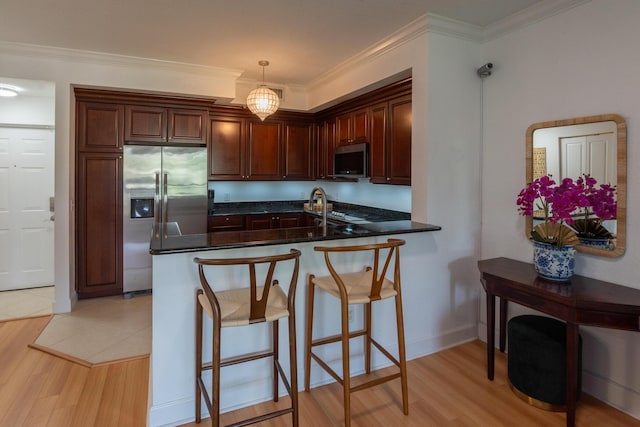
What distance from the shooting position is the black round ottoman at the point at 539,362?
2.14 m

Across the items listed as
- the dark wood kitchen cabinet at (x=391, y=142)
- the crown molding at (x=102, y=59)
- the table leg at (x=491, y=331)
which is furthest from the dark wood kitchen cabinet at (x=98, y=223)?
the table leg at (x=491, y=331)

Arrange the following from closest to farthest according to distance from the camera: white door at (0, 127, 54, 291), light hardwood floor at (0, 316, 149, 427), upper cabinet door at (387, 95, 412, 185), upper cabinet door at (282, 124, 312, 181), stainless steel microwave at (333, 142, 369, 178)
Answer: light hardwood floor at (0, 316, 149, 427), upper cabinet door at (387, 95, 412, 185), stainless steel microwave at (333, 142, 369, 178), white door at (0, 127, 54, 291), upper cabinet door at (282, 124, 312, 181)

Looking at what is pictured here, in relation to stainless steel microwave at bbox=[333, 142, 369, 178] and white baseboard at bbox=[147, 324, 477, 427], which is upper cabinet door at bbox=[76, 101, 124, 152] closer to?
stainless steel microwave at bbox=[333, 142, 369, 178]

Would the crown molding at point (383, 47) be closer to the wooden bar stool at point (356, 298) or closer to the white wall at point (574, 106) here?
the white wall at point (574, 106)

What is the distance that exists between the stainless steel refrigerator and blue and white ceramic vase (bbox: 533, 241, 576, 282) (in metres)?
3.37

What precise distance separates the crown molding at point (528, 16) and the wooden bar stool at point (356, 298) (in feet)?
6.31

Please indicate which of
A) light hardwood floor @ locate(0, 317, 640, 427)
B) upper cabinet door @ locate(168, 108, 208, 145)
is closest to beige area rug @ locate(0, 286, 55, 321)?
light hardwood floor @ locate(0, 317, 640, 427)

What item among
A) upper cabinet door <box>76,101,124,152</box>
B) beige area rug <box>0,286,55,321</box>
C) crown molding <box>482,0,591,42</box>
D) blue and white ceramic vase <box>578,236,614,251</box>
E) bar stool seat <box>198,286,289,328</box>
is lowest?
beige area rug <box>0,286,55,321</box>

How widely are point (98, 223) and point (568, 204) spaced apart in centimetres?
424

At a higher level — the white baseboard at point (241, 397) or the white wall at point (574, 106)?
the white wall at point (574, 106)

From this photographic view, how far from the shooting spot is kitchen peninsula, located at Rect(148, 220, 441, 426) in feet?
6.57

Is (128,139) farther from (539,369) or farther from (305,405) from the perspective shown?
(539,369)

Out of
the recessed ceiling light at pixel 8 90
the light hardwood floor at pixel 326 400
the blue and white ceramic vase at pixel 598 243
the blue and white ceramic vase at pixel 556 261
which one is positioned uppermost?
the recessed ceiling light at pixel 8 90

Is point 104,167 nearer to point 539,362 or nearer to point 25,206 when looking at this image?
point 25,206
